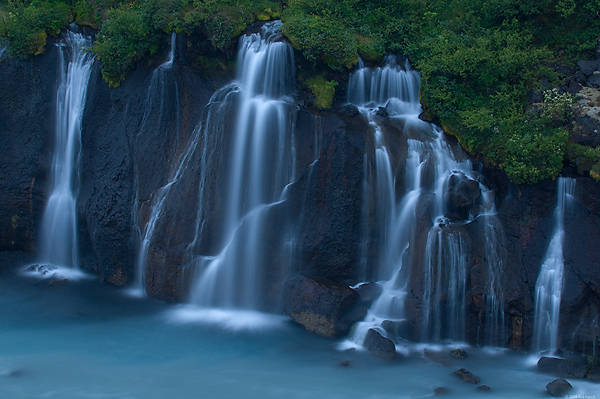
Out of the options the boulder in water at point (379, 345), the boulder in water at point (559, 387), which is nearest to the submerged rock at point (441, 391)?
the boulder in water at point (379, 345)

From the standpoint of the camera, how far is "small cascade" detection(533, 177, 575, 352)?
10272 millimetres

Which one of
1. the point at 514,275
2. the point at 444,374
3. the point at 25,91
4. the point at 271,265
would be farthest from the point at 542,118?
the point at 25,91

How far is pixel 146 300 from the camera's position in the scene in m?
13.1

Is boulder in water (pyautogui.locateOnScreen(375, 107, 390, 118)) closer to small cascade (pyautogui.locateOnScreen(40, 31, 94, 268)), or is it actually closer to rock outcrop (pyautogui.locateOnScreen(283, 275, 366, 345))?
rock outcrop (pyautogui.locateOnScreen(283, 275, 366, 345))

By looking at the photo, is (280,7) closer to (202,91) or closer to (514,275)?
(202,91)

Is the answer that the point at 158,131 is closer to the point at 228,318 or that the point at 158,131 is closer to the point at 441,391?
the point at 228,318

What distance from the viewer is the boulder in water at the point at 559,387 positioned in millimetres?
8680

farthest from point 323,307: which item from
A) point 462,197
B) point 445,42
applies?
point 445,42

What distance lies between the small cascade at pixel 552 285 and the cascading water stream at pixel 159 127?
8604mm

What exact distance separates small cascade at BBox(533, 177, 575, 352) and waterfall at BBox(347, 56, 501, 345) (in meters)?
0.96

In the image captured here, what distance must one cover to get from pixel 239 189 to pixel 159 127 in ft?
10.3

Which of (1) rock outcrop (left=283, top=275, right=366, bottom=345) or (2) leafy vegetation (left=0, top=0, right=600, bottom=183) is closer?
(1) rock outcrop (left=283, top=275, right=366, bottom=345)

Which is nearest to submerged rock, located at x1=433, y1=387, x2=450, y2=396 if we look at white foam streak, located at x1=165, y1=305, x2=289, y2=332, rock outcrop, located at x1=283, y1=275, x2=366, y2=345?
rock outcrop, located at x1=283, y1=275, x2=366, y2=345

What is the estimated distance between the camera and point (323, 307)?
37.1 ft
